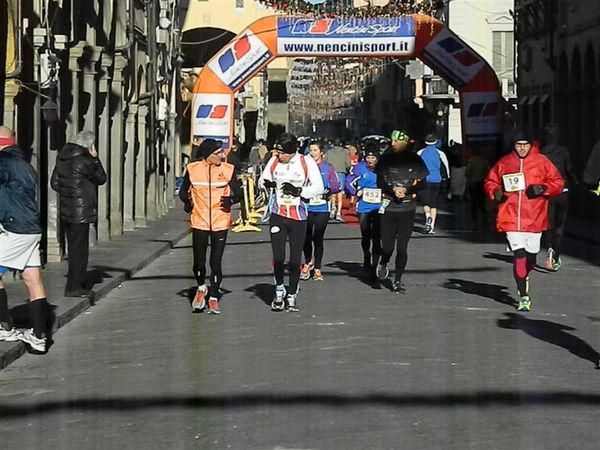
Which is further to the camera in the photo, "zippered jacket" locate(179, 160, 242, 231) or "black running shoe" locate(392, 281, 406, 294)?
"black running shoe" locate(392, 281, 406, 294)

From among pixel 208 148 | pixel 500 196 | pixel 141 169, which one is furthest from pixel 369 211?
pixel 141 169

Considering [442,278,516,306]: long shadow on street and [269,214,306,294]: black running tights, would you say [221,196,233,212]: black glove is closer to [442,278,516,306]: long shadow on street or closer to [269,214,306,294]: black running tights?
[269,214,306,294]: black running tights

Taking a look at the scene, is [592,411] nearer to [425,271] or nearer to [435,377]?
[435,377]

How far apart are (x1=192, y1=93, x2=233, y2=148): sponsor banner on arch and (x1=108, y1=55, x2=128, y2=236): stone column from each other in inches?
226

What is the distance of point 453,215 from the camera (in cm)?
3800

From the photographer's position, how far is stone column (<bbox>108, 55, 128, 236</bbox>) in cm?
2767

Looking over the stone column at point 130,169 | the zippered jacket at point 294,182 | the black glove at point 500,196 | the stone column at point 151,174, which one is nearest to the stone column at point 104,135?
the stone column at point 130,169

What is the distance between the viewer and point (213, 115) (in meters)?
34.3

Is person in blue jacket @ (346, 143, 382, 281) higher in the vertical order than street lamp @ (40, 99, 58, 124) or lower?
lower

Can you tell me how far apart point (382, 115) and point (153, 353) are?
95.7 m

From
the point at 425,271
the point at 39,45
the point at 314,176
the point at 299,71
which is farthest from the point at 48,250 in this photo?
the point at 299,71

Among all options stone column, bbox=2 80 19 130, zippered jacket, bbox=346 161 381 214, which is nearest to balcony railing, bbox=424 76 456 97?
zippered jacket, bbox=346 161 381 214

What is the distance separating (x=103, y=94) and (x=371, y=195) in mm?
8663

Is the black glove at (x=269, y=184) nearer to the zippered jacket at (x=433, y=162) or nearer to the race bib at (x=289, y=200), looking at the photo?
the race bib at (x=289, y=200)
